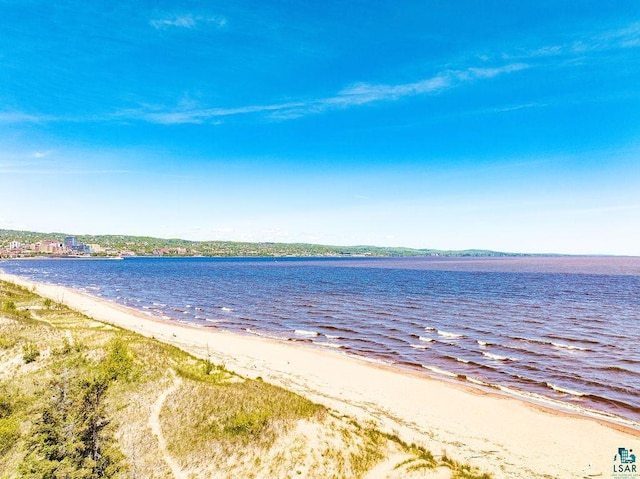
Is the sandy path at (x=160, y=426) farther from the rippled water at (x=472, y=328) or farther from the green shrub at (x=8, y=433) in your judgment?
the rippled water at (x=472, y=328)

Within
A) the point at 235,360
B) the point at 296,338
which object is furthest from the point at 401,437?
the point at 296,338

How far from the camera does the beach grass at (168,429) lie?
17.7 metres

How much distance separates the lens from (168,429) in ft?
75.4

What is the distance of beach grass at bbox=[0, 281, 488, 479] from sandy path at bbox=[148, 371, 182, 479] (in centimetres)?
7

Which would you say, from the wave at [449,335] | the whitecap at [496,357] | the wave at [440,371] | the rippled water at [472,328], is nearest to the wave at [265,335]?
the rippled water at [472,328]

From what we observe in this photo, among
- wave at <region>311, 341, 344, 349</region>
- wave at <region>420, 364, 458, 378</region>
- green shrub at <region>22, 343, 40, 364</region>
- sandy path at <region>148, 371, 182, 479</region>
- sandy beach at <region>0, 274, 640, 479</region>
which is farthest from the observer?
wave at <region>311, 341, 344, 349</region>

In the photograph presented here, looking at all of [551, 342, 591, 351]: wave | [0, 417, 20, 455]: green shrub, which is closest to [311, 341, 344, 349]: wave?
[551, 342, 591, 351]: wave

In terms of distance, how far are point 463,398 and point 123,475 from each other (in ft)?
84.3

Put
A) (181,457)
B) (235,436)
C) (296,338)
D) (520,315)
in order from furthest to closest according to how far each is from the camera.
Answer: (520,315) → (296,338) → (235,436) → (181,457)

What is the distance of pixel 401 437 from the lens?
23.6m

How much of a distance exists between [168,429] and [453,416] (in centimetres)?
2014

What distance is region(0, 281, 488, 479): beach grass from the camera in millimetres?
17672

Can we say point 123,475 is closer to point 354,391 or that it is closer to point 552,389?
point 354,391

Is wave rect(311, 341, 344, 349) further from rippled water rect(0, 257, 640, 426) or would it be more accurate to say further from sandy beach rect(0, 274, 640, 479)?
sandy beach rect(0, 274, 640, 479)
